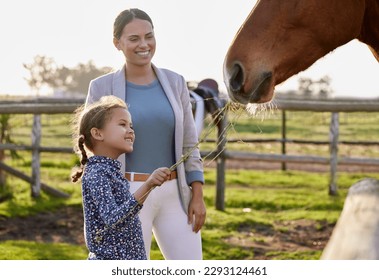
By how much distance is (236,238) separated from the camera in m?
6.00

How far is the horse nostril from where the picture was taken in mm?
2491

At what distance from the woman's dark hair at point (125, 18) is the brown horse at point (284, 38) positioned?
1.24 feet

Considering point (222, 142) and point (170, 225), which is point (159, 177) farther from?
point (222, 142)

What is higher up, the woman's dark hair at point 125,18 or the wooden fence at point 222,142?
the woman's dark hair at point 125,18

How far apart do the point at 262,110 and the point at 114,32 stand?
68cm

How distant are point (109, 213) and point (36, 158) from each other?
6039 mm

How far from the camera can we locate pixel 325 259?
882mm

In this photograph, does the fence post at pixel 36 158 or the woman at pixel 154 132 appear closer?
the woman at pixel 154 132

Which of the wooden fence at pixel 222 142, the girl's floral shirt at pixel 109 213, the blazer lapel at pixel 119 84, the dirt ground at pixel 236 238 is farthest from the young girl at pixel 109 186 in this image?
the wooden fence at pixel 222 142

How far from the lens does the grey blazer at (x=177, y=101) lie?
104 inches

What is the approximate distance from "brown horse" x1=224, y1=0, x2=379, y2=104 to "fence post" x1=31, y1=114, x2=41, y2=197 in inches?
225

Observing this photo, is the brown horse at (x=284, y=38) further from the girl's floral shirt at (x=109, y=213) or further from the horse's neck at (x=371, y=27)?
the girl's floral shirt at (x=109, y=213)
